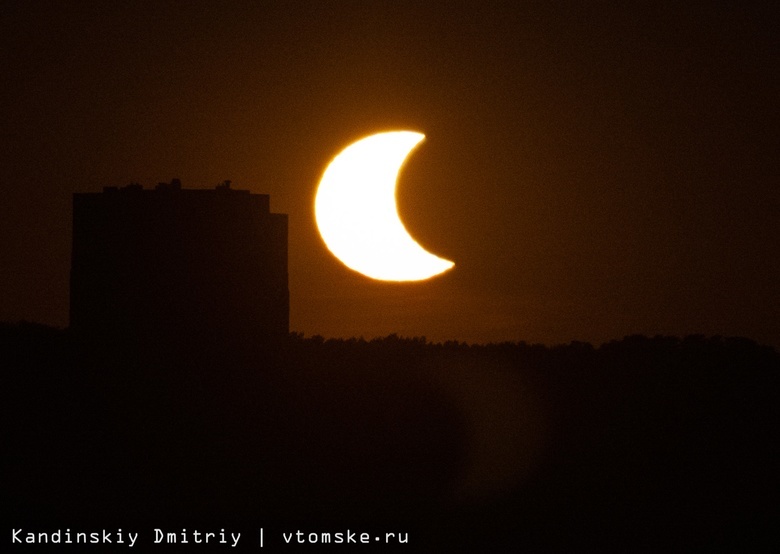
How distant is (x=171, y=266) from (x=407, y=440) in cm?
687

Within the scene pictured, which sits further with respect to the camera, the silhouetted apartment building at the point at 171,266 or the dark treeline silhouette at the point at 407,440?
the silhouetted apartment building at the point at 171,266

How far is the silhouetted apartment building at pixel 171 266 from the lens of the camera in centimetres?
3262

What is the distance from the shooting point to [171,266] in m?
33.0

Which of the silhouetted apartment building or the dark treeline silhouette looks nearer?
the dark treeline silhouette

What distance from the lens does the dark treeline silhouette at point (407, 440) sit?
997 inches

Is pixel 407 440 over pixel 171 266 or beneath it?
beneath

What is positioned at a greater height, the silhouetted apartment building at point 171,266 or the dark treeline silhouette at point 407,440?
the silhouetted apartment building at point 171,266

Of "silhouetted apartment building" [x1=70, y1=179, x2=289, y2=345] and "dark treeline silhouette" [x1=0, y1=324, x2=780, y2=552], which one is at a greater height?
"silhouetted apartment building" [x1=70, y1=179, x2=289, y2=345]

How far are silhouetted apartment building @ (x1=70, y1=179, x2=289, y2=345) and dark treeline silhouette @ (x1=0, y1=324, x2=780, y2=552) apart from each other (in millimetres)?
633

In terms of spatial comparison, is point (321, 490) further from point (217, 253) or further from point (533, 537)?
point (217, 253)

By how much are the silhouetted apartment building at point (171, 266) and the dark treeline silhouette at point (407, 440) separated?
0.63 metres

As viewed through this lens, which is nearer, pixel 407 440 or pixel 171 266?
pixel 407 440

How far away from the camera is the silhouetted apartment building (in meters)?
32.6

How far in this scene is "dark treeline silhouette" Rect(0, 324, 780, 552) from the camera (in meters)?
25.3
